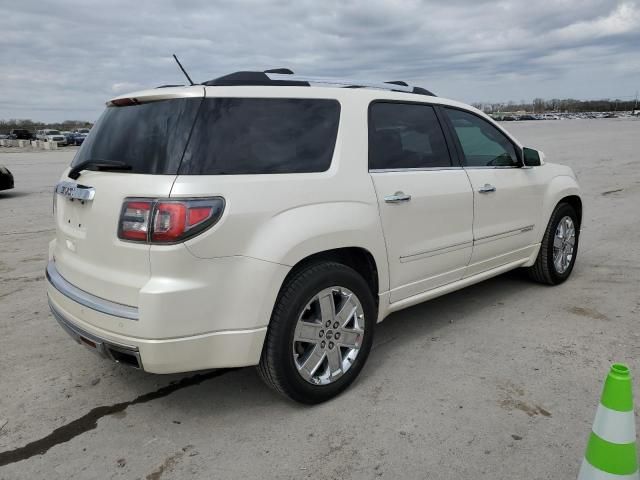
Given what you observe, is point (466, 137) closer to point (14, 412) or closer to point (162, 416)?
point (162, 416)

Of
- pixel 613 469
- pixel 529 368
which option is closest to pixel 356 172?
pixel 529 368

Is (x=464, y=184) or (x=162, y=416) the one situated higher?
(x=464, y=184)

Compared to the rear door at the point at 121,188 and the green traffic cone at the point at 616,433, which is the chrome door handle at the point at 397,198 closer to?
the rear door at the point at 121,188

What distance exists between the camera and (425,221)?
3.72 metres

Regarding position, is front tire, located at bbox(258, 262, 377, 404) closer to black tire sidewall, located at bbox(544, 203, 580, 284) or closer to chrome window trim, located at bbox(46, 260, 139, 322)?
chrome window trim, located at bbox(46, 260, 139, 322)

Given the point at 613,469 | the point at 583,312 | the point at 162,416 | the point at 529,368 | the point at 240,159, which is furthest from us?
the point at 583,312

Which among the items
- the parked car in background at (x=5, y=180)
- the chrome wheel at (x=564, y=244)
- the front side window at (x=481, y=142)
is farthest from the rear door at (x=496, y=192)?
the parked car in background at (x=5, y=180)

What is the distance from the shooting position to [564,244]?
17.6ft

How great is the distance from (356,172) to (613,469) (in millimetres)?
2016

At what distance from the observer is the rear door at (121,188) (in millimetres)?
2688

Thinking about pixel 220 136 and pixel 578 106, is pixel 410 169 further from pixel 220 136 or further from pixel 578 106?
pixel 578 106

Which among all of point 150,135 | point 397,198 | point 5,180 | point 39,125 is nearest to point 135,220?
point 150,135

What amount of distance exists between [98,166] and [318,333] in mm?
1542

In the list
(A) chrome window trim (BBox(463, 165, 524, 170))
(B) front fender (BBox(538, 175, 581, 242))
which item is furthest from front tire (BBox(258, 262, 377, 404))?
(B) front fender (BBox(538, 175, 581, 242))
